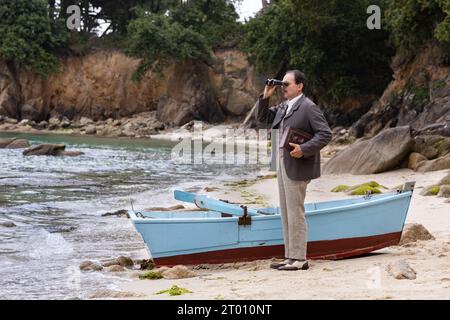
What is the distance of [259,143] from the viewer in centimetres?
3647

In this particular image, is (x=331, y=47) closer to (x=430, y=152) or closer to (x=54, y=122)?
(x=430, y=152)

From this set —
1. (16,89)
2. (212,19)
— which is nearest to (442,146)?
(212,19)

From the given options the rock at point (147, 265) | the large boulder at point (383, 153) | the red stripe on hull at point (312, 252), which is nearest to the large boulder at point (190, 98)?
the large boulder at point (383, 153)

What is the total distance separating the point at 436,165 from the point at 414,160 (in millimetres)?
816

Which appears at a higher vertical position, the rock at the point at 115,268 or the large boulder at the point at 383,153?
the large boulder at the point at 383,153

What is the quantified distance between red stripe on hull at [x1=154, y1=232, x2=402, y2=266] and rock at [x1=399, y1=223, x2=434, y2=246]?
1.29ft

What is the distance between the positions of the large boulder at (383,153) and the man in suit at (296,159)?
10784mm

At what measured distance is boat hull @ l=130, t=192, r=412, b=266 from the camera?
288 inches

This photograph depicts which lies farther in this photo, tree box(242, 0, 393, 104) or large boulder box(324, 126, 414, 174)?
tree box(242, 0, 393, 104)

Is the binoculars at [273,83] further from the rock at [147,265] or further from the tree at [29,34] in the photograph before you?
the tree at [29,34]

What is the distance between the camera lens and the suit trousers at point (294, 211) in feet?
22.3

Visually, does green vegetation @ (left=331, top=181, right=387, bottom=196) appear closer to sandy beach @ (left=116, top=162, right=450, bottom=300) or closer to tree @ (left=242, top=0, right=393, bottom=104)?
sandy beach @ (left=116, top=162, right=450, bottom=300)

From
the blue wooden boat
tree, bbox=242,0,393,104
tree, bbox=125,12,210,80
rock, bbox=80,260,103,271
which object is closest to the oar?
the blue wooden boat
